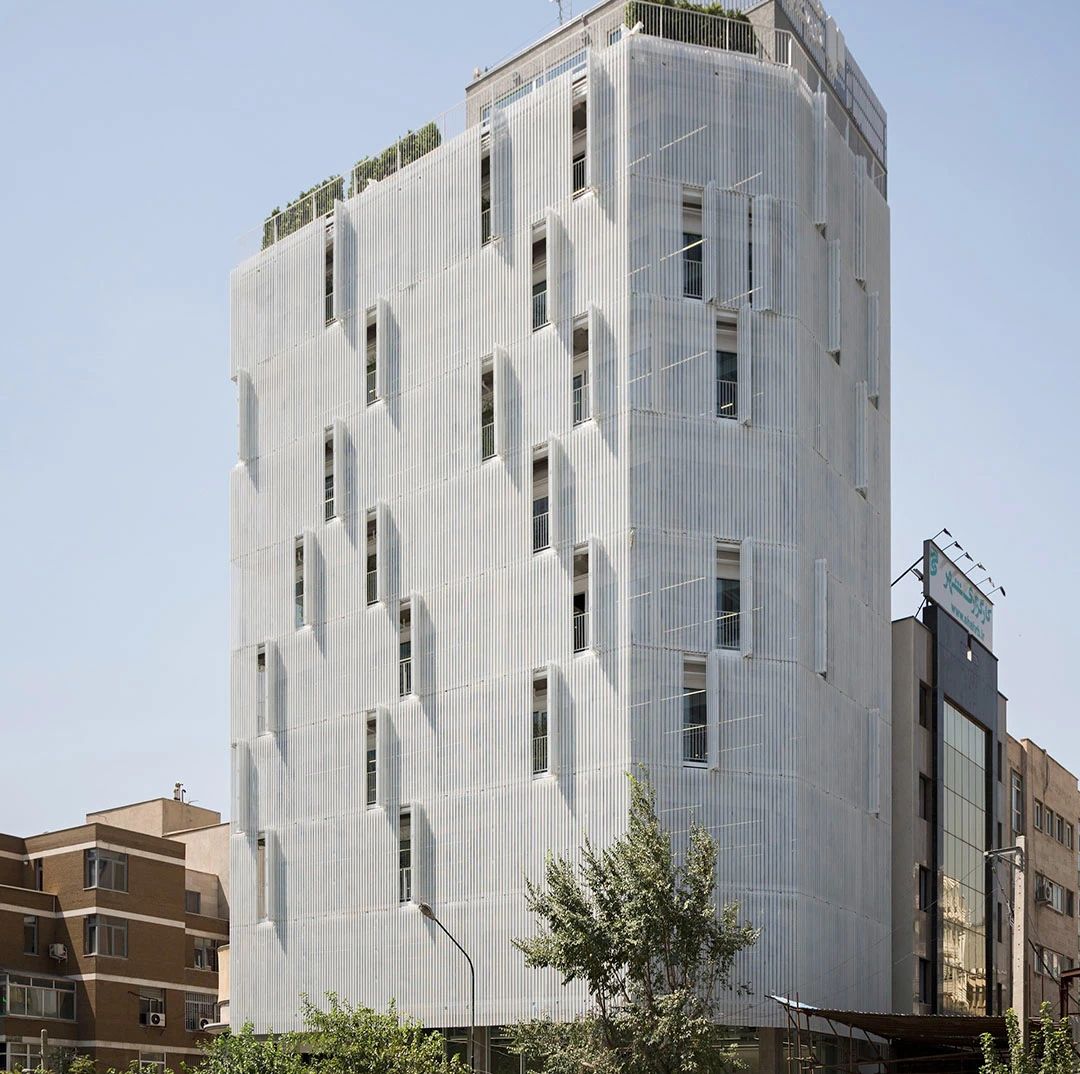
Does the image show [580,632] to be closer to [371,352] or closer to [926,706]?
[371,352]

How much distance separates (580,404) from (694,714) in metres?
10.3

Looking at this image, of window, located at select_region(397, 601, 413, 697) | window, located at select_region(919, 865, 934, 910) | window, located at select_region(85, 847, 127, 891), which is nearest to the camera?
window, located at select_region(397, 601, 413, 697)

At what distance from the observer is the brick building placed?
77.1 m

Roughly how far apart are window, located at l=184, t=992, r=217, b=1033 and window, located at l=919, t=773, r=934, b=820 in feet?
124

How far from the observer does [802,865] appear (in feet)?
172

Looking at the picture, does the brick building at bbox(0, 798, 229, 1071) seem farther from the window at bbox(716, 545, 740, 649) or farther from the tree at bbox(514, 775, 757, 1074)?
the window at bbox(716, 545, 740, 649)

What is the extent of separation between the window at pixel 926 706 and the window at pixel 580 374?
59.4 ft

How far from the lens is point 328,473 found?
6344 centimetres

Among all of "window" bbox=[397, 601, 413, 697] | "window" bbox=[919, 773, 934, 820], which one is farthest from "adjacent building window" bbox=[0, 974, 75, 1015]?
"window" bbox=[919, 773, 934, 820]

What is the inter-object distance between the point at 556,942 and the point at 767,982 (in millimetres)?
7691

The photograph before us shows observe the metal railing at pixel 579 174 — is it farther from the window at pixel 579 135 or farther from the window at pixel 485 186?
the window at pixel 485 186

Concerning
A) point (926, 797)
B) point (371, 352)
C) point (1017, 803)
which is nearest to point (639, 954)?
point (926, 797)

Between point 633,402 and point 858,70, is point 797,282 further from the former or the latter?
point 858,70

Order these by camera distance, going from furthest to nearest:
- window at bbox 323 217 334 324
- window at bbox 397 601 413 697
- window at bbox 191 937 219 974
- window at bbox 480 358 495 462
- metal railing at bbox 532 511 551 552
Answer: window at bbox 191 937 219 974 < window at bbox 323 217 334 324 < window at bbox 397 601 413 697 < window at bbox 480 358 495 462 < metal railing at bbox 532 511 551 552
